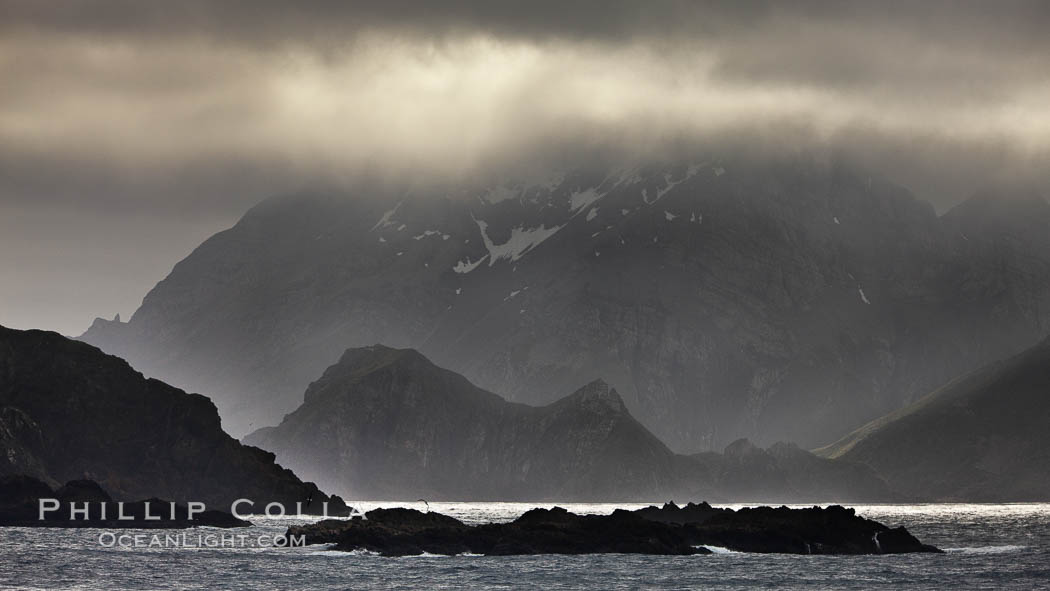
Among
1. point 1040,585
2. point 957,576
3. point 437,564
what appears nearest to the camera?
point 1040,585

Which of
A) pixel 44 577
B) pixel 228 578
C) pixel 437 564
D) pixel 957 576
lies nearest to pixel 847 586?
pixel 957 576

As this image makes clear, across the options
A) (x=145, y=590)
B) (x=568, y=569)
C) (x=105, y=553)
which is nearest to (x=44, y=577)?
(x=145, y=590)

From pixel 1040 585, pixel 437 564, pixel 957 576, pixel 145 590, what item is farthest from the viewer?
pixel 437 564

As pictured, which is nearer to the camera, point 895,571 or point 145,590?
point 145,590

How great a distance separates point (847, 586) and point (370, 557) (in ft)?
216

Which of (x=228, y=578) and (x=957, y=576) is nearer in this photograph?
(x=228, y=578)

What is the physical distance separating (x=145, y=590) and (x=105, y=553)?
43.4 meters

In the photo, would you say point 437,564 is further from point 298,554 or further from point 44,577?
point 44,577

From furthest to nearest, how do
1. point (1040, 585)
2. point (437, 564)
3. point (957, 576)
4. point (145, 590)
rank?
point (437, 564) < point (957, 576) < point (1040, 585) < point (145, 590)

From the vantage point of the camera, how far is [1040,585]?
160 meters

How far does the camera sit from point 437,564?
18825 cm

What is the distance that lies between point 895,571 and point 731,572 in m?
19.2

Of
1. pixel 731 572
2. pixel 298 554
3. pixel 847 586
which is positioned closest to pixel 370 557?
pixel 298 554

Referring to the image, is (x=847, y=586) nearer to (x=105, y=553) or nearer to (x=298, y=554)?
(x=298, y=554)
